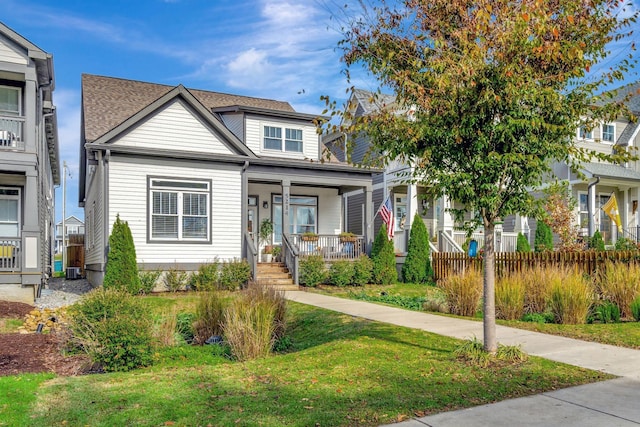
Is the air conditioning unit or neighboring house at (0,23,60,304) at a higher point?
neighboring house at (0,23,60,304)

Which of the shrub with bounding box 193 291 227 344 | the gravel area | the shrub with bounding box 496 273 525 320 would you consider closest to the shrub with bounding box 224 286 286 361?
the shrub with bounding box 193 291 227 344

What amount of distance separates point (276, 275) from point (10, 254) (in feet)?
25.8

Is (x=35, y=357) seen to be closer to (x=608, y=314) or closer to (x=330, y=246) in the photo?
(x=608, y=314)

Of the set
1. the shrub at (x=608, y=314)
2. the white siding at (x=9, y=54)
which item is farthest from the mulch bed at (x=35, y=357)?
the white siding at (x=9, y=54)

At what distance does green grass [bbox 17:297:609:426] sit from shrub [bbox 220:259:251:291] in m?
8.92

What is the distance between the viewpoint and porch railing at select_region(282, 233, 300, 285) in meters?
17.5

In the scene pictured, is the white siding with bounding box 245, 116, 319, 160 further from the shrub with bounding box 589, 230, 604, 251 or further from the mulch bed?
the mulch bed

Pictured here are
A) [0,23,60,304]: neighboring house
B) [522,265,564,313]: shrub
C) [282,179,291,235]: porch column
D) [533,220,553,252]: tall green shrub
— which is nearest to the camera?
[522,265,564,313]: shrub

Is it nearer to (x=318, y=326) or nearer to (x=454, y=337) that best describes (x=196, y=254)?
(x=318, y=326)

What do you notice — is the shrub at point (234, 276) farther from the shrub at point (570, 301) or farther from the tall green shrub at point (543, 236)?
the tall green shrub at point (543, 236)

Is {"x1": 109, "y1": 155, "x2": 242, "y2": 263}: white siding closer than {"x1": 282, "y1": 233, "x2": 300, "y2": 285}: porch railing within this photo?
Yes

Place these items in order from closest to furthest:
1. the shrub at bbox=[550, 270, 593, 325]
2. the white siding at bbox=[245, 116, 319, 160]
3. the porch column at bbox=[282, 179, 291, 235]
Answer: the shrub at bbox=[550, 270, 593, 325], the porch column at bbox=[282, 179, 291, 235], the white siding at bbox=[245, 116, 319, 160]

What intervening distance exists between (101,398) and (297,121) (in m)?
16.4

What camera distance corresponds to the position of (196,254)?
17234 millimetres
